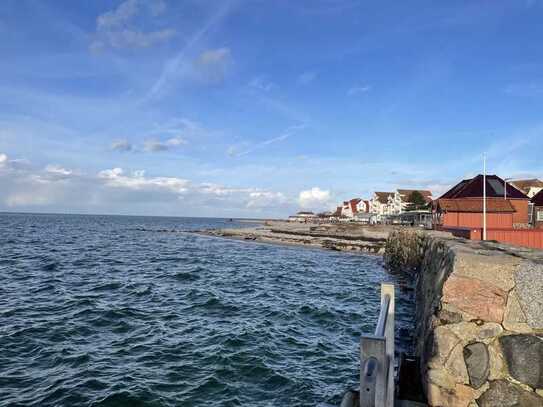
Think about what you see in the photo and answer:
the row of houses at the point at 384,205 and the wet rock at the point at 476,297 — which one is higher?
the row of houses at the point at 384,205

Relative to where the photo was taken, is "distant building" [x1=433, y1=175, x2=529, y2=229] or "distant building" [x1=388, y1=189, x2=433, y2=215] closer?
A: "distant building" [x1=433, y1=175, x2=529, y2=229]

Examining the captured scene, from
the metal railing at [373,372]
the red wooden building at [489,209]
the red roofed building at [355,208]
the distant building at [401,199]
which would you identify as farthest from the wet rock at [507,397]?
the red roofed building at [355,208]

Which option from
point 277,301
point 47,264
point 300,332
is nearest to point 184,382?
point 300,332

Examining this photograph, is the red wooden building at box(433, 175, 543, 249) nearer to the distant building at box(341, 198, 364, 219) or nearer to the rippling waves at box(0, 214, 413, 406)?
the rippling waves at box(0, 214, 413, 406)

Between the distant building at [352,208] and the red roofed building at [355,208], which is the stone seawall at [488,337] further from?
the distant building at [352,208]

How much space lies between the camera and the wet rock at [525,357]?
18.2ft

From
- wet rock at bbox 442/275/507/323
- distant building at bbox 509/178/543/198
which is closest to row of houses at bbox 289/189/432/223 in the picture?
distant building at bbox 509/178/543/198

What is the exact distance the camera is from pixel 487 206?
37469 millimetres

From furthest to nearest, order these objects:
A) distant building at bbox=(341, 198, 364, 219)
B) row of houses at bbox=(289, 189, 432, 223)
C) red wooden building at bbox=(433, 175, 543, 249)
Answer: distant building at bbox=(341, 198, 364, 219)
row of houses at bbox=(289, 189, 432, 223)
red wooden building at bbox=(433, 175, 543, 249)

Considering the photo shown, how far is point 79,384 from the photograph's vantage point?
28.8 feet

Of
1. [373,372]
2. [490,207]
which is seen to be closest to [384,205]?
[490,207]

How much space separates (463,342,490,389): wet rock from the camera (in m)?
5.75

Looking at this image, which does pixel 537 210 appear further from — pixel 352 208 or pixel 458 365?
pixel 352 208

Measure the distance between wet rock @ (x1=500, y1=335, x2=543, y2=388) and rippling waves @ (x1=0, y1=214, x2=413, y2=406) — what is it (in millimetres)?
3858
